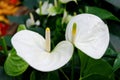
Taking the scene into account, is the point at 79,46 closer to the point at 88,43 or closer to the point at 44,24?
the point at 88,43

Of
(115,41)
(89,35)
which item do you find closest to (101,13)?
(115,41)

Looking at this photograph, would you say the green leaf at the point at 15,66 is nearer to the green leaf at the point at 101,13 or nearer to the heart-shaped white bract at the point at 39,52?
the heart-shaped white bract at the point at 39,52

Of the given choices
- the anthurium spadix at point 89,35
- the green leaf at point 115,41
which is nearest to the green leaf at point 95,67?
the anthurium spadix at point 89,35

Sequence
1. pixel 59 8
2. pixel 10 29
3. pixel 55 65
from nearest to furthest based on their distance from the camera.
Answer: pixel 55 65 < pixel 59 8 < pixel 10 29

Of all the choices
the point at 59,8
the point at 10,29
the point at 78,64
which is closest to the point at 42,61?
the point at 78,64

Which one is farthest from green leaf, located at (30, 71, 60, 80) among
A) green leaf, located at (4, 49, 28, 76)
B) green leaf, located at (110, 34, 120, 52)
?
green leaf, located at (110, 34, 120, 52)

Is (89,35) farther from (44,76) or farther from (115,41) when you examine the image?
(115,41)

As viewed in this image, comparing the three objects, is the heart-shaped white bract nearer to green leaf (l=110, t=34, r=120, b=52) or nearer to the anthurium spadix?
the anthurium spadix
